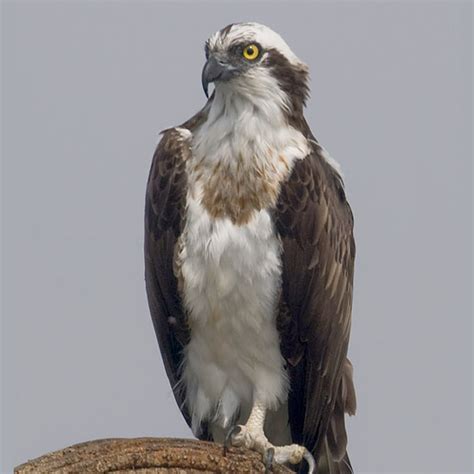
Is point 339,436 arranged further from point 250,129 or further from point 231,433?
point 250,129

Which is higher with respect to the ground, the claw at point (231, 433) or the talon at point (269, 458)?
the claw at point (231, 433)

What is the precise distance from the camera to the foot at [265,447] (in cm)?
749

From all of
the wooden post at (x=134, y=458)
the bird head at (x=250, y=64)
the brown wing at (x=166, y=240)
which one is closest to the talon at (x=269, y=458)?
the wooden post at (x=134, y=458)

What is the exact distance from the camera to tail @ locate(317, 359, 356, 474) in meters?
8.21

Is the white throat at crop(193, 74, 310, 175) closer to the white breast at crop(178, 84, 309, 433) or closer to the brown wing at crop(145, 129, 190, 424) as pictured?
the white breast at crop(178, 84, 309, 433)

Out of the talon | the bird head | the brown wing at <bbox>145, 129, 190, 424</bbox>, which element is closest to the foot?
the talon

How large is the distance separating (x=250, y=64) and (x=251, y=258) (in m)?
1.28

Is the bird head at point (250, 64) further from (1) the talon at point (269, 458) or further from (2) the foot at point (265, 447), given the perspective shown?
(1) the talon at point (269, 458)

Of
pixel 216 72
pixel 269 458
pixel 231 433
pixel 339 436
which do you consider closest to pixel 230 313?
pixel 231 433

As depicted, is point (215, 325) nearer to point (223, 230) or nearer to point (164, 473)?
point (223, 230)

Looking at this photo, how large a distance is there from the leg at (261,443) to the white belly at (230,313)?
0.49 ft

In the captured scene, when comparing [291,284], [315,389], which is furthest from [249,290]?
[315,389]

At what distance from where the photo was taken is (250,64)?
7934mm

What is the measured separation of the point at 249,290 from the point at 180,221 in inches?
24.8
